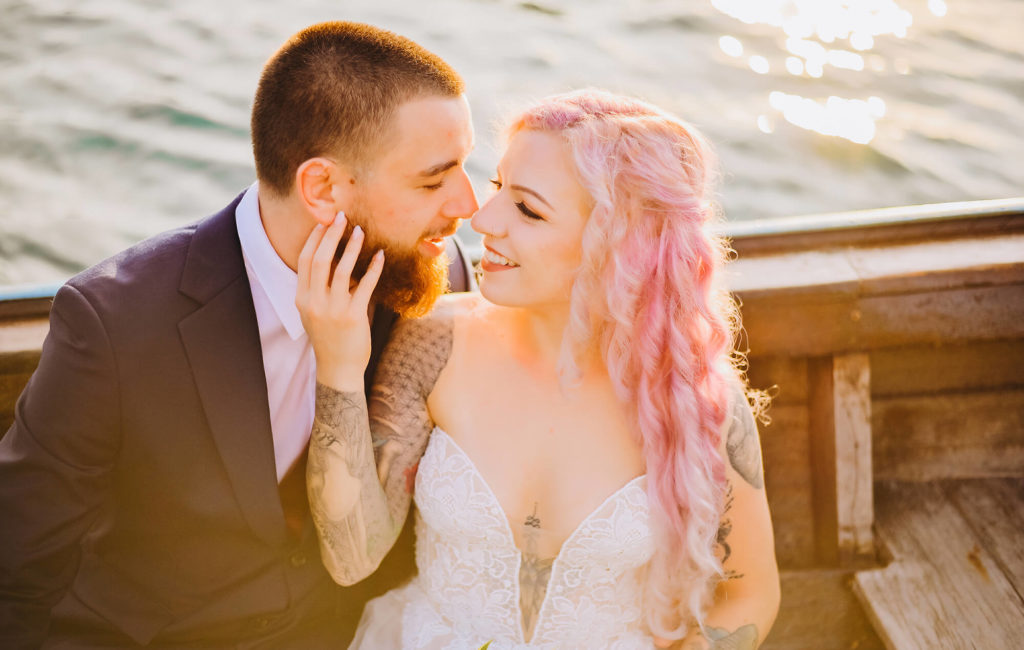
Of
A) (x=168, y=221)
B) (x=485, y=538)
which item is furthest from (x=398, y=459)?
(x=168, y=221)

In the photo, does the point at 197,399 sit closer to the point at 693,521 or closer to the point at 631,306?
the point at 631,306

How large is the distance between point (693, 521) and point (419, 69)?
140cm

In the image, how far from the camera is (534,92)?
659 cm

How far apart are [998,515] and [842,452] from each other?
2.13 feet

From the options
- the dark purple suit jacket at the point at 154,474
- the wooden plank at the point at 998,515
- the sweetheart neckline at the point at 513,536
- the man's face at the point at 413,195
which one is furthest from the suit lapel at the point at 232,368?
the wooden plank at the point at 998,515

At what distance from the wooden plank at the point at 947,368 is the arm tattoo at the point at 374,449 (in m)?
1.58

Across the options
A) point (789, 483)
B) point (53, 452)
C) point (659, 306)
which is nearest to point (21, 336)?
point (53, 452)

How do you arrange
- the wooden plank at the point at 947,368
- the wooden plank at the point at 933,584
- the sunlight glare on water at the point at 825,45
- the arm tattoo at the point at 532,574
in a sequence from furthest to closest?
the sunlight glare on water at the point at 825,45, the wooden plank at the point at 947,368, the wooden plank at the point at 933,584, the arm tattoo at the point at 532,574

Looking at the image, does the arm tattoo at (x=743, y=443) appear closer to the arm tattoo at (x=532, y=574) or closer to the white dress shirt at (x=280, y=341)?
the arm tattoo at (x=532, y=574)

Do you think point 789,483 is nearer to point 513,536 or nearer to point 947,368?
point 947,368

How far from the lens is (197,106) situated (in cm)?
647

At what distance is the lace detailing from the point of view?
2.32m

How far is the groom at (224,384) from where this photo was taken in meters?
2.17

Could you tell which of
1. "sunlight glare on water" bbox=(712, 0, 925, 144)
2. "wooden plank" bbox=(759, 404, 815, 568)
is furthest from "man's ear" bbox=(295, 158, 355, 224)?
"sunlight glare on water" bbox=(712, 0, 925, 144)
